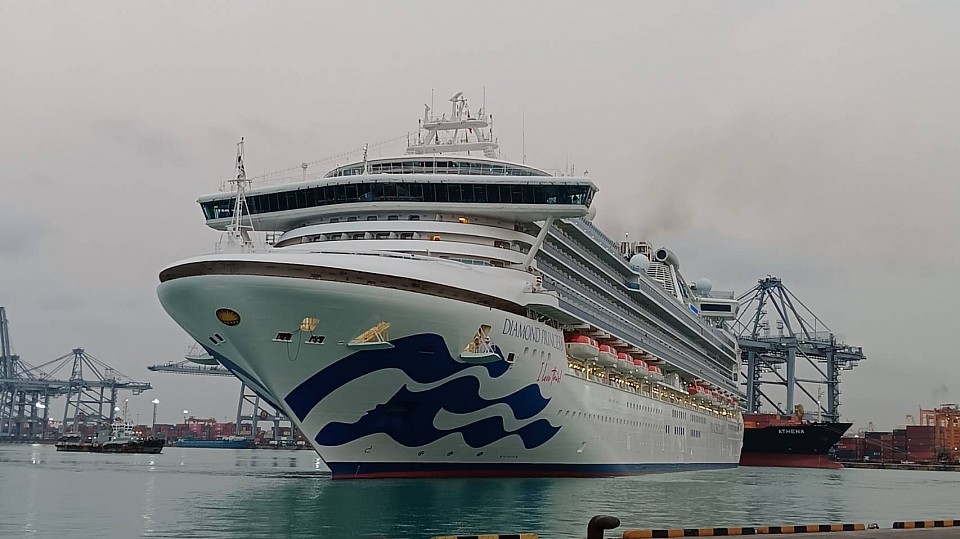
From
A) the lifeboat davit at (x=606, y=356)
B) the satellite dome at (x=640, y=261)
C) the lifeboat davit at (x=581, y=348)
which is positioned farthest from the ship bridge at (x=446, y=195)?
the satellite dome at (x=640, y=261)

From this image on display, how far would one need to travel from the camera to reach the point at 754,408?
353 ft

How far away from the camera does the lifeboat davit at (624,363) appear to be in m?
40.9

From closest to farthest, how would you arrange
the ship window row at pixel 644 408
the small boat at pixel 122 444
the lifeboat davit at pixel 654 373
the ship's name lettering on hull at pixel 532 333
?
the ship's name lettering on hull at pixel 532 333 → the ship window row at pixel 644 408 → the lifeboat davit at pixel 654 373 → the small boat at pixel 122 444

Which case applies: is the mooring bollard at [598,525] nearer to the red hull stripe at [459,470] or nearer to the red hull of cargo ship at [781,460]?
the red hull stripe at [459,470]

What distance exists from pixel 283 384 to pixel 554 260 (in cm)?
1333

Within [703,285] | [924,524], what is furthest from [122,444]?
[924,524]

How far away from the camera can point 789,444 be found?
86.4 metres

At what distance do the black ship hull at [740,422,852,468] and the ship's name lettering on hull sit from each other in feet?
188

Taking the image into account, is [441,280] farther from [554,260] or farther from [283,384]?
[554,260]

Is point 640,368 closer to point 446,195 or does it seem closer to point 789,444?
point 446,195

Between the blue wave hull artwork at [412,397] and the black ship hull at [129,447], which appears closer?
the blue wave hull artwork at [412,397]

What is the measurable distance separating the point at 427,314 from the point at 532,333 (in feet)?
17.8

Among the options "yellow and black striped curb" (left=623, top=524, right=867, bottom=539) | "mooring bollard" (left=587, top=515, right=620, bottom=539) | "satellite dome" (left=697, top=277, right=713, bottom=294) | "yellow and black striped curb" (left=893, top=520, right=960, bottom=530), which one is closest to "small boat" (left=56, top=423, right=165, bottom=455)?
"satellite dome" (left=697, top=277, right=713, bottom=294)

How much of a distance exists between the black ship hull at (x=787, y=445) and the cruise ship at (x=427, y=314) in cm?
4722
